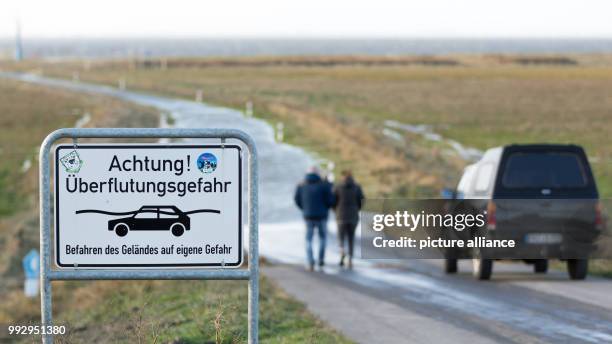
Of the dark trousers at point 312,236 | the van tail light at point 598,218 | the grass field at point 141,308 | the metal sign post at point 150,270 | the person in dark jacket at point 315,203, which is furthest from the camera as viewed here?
the person in dark jacket at point 315,203

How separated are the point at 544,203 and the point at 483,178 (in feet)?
3.47

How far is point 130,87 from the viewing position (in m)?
88.8

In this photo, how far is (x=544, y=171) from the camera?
49.9ft

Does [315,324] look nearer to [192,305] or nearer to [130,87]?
[192,305]

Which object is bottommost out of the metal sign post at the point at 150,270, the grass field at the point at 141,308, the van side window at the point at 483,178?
the grass field at the point at 141,308

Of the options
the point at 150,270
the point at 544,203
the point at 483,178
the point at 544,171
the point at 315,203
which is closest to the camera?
the point at 150,270

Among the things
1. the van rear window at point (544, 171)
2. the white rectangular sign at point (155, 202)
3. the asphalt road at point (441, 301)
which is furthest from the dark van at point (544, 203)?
the white rectangular sign at point (155, 202)

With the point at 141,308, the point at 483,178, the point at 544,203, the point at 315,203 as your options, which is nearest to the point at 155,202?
the point at 141,308

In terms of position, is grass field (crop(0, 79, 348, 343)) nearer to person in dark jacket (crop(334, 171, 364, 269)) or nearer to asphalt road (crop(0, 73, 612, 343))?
asphalt road (crop(0, 73, 612, 343))

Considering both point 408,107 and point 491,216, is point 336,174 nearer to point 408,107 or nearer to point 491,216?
point 491,216

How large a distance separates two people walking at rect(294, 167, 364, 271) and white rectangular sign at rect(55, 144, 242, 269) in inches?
447

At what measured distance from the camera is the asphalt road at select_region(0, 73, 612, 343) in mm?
11195

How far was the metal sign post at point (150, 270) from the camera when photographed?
615 cm

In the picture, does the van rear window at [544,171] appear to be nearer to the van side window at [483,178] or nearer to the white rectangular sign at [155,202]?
the van side window at [483,178]
